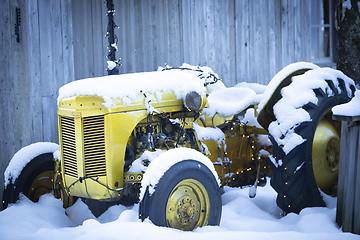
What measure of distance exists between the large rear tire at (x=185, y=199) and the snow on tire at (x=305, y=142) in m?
0.72

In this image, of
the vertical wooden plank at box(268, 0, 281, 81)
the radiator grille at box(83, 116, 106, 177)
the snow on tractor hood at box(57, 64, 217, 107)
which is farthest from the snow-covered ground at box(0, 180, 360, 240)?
the vertical wooden plank at box(268, 0, 281, 81)

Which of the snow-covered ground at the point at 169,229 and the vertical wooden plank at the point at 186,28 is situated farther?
the vertical wooden plank at the point at 186,28

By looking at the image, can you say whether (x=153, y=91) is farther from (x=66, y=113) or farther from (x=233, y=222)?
(x=233, y=222)

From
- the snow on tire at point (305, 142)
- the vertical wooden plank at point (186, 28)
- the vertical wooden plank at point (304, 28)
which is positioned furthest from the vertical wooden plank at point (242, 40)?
the snow on tire at point (305, 142)

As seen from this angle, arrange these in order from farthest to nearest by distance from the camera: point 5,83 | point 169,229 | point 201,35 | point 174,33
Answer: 1. point 201,35
2. point 174,33
3. point 5,83
4. point 169,229

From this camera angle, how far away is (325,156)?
3799 mm

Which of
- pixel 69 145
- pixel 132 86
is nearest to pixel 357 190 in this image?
pixel 132 86

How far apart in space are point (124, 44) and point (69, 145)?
2.13m

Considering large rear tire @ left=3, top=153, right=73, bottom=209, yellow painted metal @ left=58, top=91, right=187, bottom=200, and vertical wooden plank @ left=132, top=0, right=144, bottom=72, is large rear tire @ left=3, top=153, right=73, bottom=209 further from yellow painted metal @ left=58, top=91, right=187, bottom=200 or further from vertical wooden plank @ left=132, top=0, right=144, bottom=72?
vertical wooden plank @ left=132, top=0, right=144, bottom=72

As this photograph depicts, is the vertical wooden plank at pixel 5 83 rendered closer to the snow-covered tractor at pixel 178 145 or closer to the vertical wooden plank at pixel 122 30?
the snow-covered tractor at pixel 178 145

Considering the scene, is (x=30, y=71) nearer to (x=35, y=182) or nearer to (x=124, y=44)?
(x=124, y=44)

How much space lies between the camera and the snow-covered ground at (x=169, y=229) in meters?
2.77

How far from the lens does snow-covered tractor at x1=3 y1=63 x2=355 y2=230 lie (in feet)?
10.1

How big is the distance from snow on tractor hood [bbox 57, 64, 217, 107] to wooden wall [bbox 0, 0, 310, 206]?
1.41m
